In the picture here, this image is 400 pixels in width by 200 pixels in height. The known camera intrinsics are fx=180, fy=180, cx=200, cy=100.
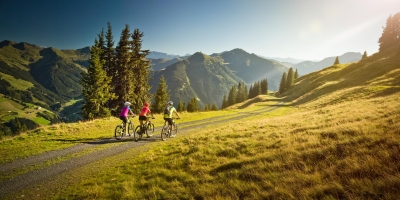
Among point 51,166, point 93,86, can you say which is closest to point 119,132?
point 51,166

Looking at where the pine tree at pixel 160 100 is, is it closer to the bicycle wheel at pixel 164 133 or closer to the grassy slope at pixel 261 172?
the bicycle wheel at pixel 164 133

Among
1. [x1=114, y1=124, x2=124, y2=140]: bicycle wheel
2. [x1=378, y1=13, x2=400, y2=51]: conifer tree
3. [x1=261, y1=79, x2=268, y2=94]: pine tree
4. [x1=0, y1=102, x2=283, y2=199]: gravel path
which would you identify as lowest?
[x1=0, y1=102, x2=283, y2=199]: gravel path

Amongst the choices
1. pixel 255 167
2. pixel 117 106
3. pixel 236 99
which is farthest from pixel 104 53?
pixel 236 99

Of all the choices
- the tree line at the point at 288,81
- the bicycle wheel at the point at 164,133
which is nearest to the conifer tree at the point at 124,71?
the bicycle wheel at the point at 164,133

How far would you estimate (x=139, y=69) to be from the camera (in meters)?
43.1

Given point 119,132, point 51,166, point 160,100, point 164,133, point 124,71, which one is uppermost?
point 124,71

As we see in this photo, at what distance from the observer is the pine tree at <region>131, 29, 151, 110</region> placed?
41.2 metres

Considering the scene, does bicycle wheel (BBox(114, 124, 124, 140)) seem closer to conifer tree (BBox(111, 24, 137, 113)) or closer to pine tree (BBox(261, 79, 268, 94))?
conifer tree (BBox(111, 24, 137, 113))

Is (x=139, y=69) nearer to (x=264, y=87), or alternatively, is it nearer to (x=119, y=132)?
(x=119, y=132)

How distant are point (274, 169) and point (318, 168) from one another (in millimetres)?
1434

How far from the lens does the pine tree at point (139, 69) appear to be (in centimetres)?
4116

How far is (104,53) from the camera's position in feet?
131

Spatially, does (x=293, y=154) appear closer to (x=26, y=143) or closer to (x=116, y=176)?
(x=116, y=176)

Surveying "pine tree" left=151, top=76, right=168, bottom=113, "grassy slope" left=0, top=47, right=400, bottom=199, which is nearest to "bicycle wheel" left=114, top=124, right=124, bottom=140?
"grassy slope" left=0, top=47, right=400, bottom=199
